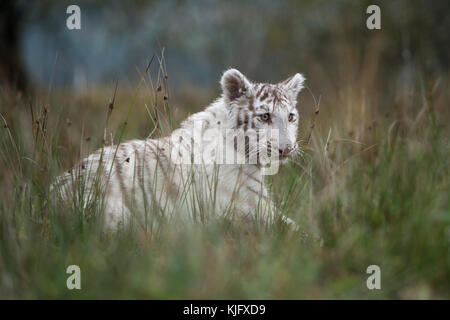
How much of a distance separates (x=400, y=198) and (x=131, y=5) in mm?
10931

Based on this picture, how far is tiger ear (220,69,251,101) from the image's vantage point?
3.97 m

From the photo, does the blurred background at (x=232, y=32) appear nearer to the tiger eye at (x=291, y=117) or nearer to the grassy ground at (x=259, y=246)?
the tiger eye at (x=291, y=117)

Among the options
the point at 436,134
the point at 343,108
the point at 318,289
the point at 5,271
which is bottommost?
the point at 318,289

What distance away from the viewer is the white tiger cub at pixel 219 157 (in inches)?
140

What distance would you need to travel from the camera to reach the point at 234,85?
159 inches

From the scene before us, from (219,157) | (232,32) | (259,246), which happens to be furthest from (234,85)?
(232,32)

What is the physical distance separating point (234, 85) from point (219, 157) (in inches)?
33.8

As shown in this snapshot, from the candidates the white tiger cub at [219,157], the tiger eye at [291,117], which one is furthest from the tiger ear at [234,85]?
the tiger eye at [291,117]

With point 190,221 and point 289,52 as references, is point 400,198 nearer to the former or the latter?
point 190,221

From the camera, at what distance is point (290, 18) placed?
13922mm

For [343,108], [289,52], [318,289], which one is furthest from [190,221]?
[289,52]
